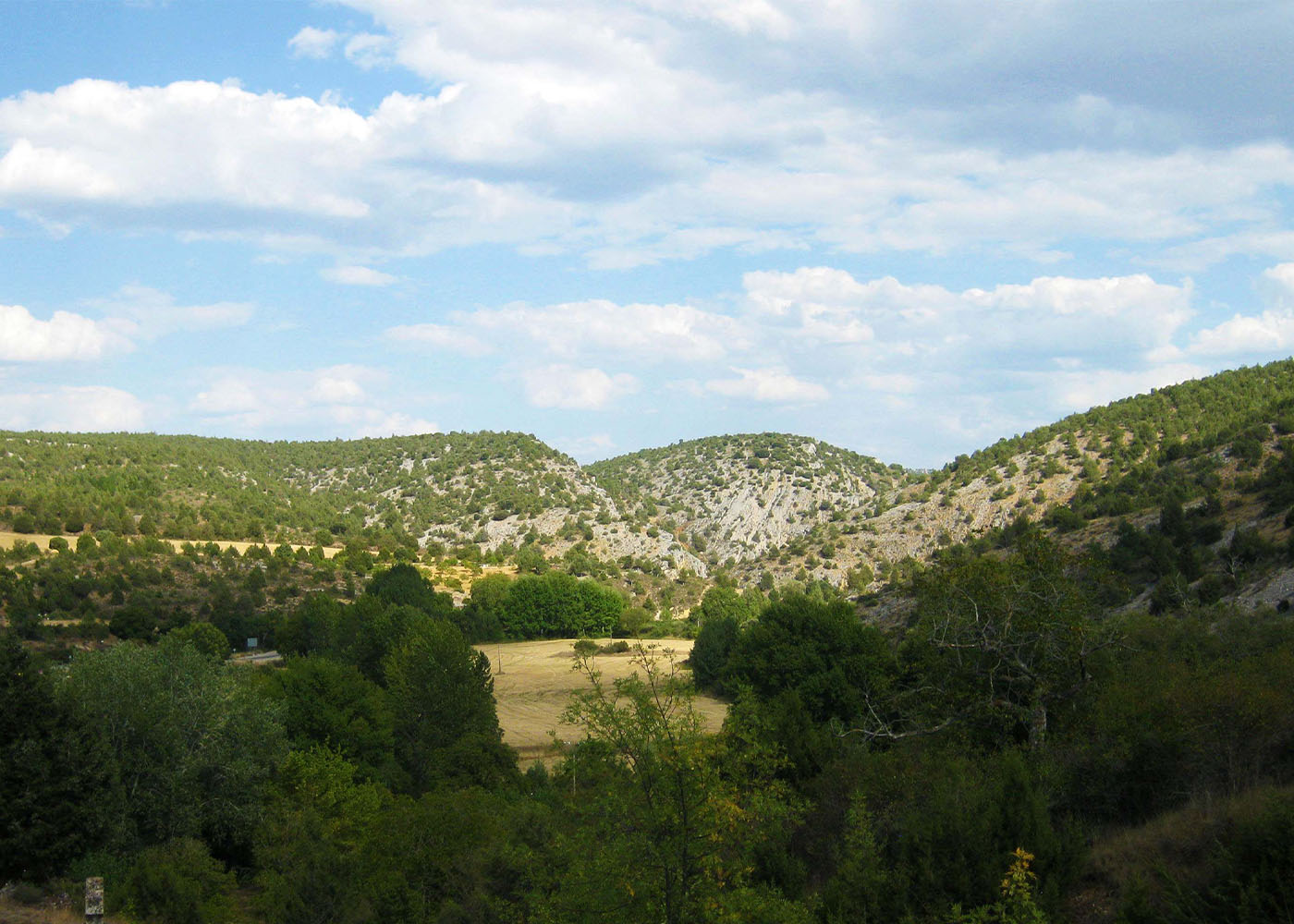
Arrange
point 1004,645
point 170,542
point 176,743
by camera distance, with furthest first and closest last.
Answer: point 170,542 → point 176,743 → point 1004,645

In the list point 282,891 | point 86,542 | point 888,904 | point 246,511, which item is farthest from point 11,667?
point 246,511

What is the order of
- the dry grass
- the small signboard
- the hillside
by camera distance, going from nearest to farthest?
the small signboard → the dry grass → the hillside

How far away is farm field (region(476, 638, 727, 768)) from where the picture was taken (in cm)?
5738

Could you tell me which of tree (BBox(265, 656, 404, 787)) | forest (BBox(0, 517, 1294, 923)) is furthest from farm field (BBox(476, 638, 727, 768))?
forest (BBox(0, 517, 1294, 923))

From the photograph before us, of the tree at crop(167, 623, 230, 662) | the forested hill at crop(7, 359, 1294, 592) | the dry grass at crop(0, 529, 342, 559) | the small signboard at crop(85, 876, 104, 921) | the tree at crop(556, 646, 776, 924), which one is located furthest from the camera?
the dry grass at crop(0, 529, 342, 559)

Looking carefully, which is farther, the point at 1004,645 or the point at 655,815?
the point at 1004,645

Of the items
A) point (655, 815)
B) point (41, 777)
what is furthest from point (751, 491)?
point (655, 815)

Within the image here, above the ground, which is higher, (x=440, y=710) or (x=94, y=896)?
(x=94, y=896)

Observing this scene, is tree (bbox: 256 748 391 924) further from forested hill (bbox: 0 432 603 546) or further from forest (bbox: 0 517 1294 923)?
forested hill (bbox: 0 432 603 546)

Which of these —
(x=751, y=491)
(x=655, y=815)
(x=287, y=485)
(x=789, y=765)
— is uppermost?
(x=287, y=485)

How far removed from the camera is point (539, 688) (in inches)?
2997

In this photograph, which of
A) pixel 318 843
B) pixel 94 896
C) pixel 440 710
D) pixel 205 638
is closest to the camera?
pixel 94 896

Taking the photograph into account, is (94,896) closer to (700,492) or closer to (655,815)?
(655,815)

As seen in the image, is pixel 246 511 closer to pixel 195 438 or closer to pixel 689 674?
pixel 195 438
